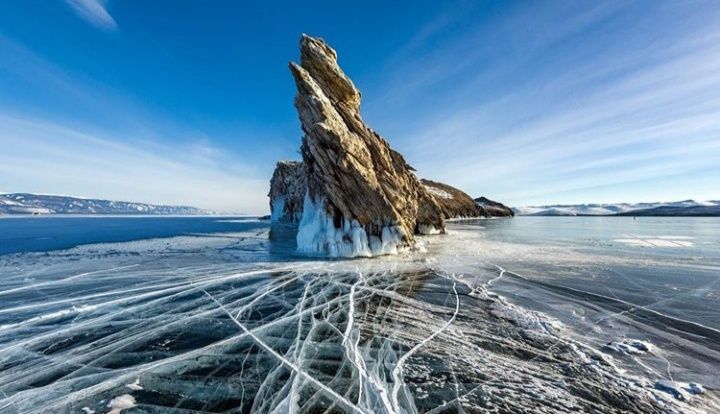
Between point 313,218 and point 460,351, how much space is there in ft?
61.2

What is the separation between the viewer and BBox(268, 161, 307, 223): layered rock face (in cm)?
7362

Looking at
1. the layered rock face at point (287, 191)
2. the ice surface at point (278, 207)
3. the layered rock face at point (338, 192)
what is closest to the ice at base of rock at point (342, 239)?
the layered rock face at point (338, 192)

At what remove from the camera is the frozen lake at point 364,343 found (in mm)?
5027

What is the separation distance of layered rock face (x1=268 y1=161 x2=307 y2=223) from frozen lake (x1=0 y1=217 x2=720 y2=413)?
59.1 metres

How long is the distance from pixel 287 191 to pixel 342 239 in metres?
66.2

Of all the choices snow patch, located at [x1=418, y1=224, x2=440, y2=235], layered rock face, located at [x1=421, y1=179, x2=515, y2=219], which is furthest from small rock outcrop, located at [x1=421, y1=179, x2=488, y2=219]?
snow patch, located at [x1=418, y1=224, x2=440, y2=235]

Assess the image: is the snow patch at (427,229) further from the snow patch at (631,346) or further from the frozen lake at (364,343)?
the snow patch at (631,346)

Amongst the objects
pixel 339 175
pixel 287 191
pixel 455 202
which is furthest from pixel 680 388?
pixel 455 202

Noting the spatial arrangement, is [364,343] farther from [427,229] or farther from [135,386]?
[427,229]

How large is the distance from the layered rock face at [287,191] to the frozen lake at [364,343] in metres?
59.1

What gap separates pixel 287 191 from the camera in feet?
276

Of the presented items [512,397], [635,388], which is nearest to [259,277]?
[512,397]

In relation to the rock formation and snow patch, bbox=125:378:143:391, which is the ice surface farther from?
snow patch, bbox=125:378:143:391

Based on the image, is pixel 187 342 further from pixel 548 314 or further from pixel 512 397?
pixel 548 314
